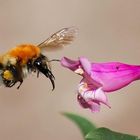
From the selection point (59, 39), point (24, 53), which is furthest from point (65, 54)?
point (24, 53)

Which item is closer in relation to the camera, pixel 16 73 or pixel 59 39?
pixel 16 73

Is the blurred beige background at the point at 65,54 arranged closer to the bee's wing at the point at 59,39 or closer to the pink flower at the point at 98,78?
the bee's wing at the point at 59,39

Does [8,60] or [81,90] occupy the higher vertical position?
[8,60]

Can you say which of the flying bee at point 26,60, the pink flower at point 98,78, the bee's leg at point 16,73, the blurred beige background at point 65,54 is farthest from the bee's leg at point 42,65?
the blurred beige background at point 65,54

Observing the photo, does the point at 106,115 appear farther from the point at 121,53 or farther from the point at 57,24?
the point at 57,24

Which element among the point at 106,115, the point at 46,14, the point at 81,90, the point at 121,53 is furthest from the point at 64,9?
the point at 81,90

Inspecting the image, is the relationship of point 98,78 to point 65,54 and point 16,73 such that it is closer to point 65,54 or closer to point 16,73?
point 16,73

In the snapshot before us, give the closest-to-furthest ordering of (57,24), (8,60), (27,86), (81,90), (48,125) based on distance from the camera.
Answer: (81,90), (8,60), (48,125), (27,86), (57,24)
